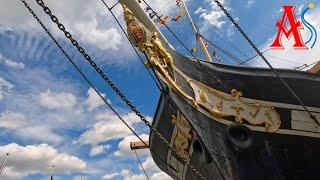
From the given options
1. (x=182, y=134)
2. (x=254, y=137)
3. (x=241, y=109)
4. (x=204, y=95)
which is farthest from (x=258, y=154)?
(x=182, y=134)

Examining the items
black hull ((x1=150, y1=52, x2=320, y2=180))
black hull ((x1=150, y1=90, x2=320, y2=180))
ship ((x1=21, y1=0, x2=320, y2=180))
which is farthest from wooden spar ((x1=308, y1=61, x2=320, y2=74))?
black hull ((x1=150, y1=90, x2=320, y2=180))

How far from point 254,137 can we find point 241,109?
0.56m

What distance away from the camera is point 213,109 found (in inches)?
279

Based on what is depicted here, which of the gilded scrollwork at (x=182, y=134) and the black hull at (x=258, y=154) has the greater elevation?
the gilded scrollwork at (x=182, y=134)

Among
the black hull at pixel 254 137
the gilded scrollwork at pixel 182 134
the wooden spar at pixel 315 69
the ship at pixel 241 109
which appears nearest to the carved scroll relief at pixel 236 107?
the ship at pixel 241 109

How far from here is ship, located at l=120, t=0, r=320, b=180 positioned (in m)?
6.73

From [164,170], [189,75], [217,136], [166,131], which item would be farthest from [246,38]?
[164,170]

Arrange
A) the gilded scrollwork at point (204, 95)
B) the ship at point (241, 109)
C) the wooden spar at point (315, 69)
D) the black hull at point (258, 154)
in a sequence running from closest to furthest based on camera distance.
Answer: the black hull at point (258, 154), the ship at point (241, 109), the gilded scrollwork at point (204, 95), the wooden spar at point (315, 69)

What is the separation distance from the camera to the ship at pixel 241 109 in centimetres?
673

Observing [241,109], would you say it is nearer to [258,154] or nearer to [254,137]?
[254,137]

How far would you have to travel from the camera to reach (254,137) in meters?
6.88

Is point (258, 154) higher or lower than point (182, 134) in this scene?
lower

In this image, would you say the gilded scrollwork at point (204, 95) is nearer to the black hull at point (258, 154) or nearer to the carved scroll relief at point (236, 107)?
the carved scroll relief at point (236, 107)

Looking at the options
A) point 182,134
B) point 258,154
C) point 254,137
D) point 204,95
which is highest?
point 204,95
